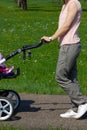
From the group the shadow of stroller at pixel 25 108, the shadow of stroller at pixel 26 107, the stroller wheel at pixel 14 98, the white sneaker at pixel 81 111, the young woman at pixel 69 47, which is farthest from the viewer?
the shadow of stroller at pixel 26 107

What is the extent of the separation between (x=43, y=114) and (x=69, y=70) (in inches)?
33.6

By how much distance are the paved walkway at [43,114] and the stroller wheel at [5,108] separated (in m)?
0.09

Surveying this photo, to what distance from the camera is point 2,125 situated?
24.4ft

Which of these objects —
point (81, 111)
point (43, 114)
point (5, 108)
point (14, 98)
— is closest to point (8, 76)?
point (5, 108)

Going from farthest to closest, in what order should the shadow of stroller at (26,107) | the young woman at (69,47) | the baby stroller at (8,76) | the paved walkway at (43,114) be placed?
the shadow of stroller at (26,107)
the baby stroller at (8,76)
the young woman at (69,47)
the paved walkway at (43,114)

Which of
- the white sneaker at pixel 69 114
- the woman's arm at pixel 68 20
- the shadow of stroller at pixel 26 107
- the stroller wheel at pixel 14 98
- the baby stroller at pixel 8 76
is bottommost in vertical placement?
the shadow of stroller at pixel 26 107

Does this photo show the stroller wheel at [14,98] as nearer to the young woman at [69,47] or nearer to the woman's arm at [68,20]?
the young woman at [69,47]

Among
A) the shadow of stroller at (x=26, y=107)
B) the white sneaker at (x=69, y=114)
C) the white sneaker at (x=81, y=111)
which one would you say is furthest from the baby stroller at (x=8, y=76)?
the white sneaker at (x=81, y=111)

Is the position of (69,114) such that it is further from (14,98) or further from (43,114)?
(14,98)

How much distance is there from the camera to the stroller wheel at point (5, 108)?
772 cm

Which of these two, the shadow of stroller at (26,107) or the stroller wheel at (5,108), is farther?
the shadow of stroller at (26,107)

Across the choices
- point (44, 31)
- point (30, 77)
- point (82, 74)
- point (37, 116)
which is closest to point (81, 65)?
point (82, 74)

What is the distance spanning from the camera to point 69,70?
25.4 feet

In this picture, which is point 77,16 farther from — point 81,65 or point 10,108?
point 81,65
